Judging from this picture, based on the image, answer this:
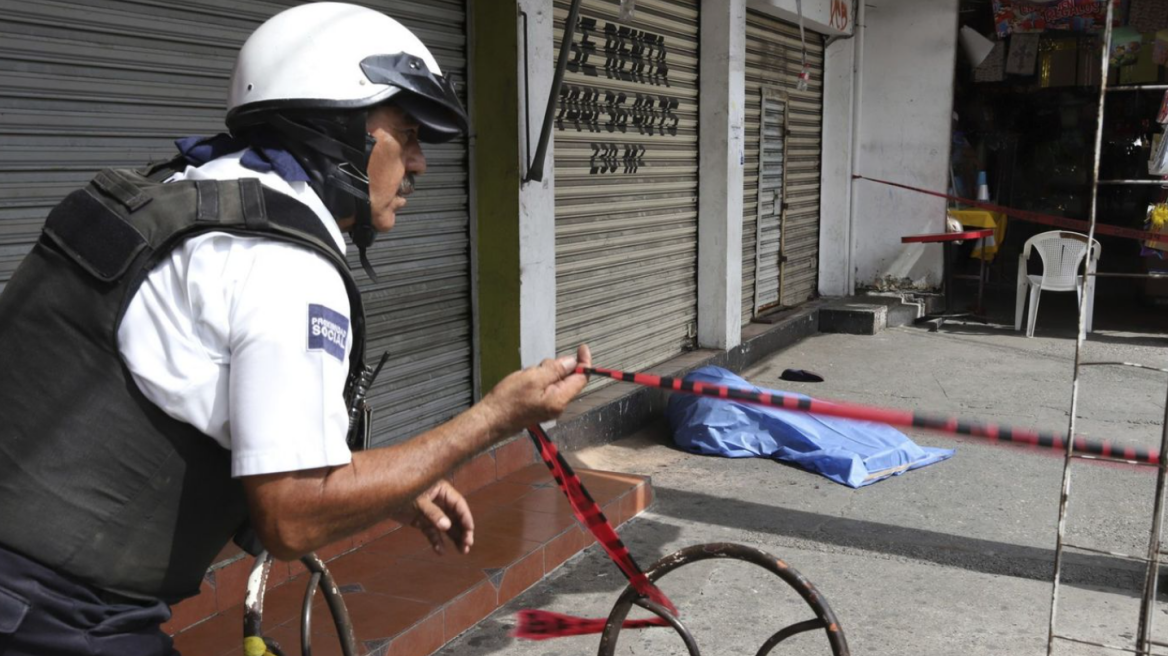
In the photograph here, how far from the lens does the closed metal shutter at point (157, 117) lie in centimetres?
351

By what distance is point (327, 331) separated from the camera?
63.6 inches

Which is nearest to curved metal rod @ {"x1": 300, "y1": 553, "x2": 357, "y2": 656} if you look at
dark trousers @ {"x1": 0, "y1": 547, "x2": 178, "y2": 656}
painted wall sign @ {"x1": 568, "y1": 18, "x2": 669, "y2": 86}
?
dark trousers @ {"x1": 0, "y1": 547, "x2": 178, "y2": 656}

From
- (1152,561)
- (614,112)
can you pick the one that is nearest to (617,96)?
(614,112)

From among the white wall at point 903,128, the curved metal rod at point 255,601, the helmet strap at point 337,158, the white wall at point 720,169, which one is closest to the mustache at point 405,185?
the helmet strap at point 337,158

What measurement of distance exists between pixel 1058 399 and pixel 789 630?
6.62 metres

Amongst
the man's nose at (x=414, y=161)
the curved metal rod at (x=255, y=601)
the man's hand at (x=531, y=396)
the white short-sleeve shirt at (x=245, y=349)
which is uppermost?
the man's nose at (x=414, y=161)

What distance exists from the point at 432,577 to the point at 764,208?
22.6ft

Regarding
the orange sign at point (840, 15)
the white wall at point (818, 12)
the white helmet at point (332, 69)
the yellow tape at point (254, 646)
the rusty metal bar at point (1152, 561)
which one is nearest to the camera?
the white helmet at point (332, 69)

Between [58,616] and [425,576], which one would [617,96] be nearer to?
[425,576]

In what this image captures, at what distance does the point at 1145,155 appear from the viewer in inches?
559

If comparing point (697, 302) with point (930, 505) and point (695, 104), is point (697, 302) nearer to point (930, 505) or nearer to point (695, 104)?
point (695, 104)

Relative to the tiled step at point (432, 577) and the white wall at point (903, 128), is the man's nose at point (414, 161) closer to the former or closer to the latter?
the tiled step at point (432, 577)

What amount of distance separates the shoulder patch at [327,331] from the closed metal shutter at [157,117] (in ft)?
7.84

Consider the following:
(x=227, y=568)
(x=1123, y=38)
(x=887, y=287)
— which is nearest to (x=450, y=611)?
(x=227, y=568)
